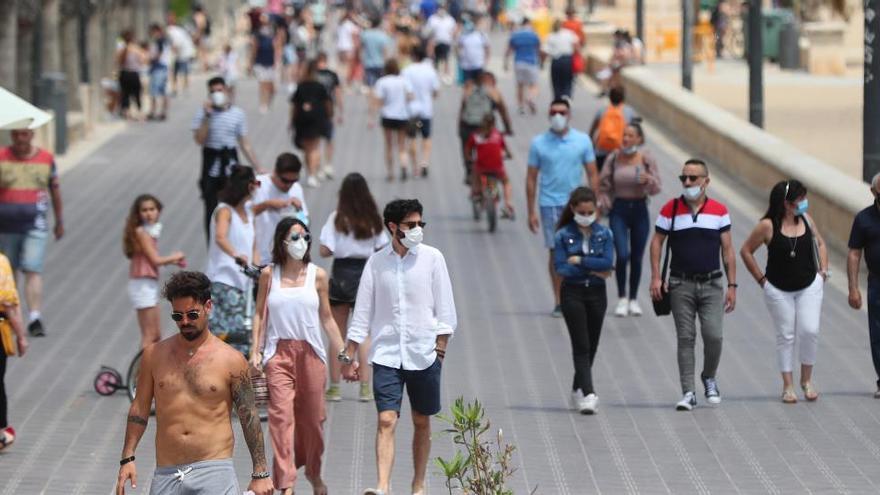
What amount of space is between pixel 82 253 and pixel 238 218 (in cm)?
714

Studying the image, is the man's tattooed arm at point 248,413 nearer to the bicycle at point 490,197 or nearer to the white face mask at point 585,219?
the white face mask at point 585,219

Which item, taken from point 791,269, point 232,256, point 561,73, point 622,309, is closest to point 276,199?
point 232,256

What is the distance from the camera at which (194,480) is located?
8047 mm

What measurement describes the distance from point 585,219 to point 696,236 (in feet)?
2.19

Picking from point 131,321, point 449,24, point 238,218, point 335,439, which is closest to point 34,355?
point 131,321

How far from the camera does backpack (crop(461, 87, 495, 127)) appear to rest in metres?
21.8

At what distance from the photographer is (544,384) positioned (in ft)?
43.6

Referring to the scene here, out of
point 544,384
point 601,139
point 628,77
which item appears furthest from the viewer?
point 628,77

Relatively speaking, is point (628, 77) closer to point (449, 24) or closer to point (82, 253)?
point (449, 24)

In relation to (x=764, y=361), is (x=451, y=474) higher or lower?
higher

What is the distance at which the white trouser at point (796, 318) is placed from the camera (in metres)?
12.3

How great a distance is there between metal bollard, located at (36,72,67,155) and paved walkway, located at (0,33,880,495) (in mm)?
7005

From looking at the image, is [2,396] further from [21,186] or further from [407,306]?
[21,186]

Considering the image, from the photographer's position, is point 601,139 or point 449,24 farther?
point 449,24
